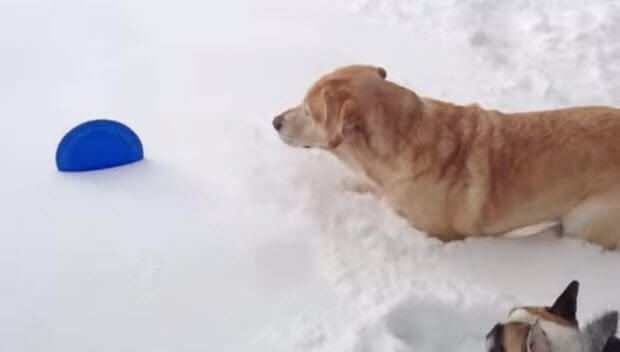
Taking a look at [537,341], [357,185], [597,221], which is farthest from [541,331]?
[357,185]

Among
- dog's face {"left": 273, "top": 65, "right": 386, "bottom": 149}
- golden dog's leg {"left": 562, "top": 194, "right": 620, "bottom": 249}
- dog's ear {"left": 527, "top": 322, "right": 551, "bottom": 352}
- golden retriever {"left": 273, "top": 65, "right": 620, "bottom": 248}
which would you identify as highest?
dog's face {"left": 273, "top": 65, "right": 386, "bottom": 149}

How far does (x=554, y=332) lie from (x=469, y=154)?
3.51 feet

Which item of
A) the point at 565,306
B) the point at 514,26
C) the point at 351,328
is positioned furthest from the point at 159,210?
the point at 514,26

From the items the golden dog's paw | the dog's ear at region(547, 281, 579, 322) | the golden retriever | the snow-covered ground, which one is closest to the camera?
the dog's ear at region(547, 281, 579, 322)

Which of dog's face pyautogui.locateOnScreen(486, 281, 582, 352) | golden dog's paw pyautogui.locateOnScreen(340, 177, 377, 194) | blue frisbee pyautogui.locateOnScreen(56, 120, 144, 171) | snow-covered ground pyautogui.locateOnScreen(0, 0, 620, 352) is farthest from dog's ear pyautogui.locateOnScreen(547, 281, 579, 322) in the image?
blue frisbee pyautogui.locateOnScreen(56, 120, 144, 171)

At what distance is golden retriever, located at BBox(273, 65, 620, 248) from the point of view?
3.20 meters

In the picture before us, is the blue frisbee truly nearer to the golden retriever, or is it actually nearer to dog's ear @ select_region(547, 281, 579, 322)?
the golden retriever

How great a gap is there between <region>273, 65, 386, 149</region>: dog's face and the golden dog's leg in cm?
101

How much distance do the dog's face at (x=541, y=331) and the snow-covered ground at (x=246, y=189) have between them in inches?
22.3

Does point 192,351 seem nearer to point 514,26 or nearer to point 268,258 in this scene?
point 268,258

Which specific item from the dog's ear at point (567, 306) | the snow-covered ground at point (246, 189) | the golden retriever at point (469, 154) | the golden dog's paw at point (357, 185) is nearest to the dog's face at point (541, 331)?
the dog's ear at point (567, 306)

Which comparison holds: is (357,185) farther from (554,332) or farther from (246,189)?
(554,332)

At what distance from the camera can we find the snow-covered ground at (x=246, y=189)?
309cm

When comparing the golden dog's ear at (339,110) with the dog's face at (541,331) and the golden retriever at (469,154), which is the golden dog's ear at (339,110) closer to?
the golden retriever at (469,154)
